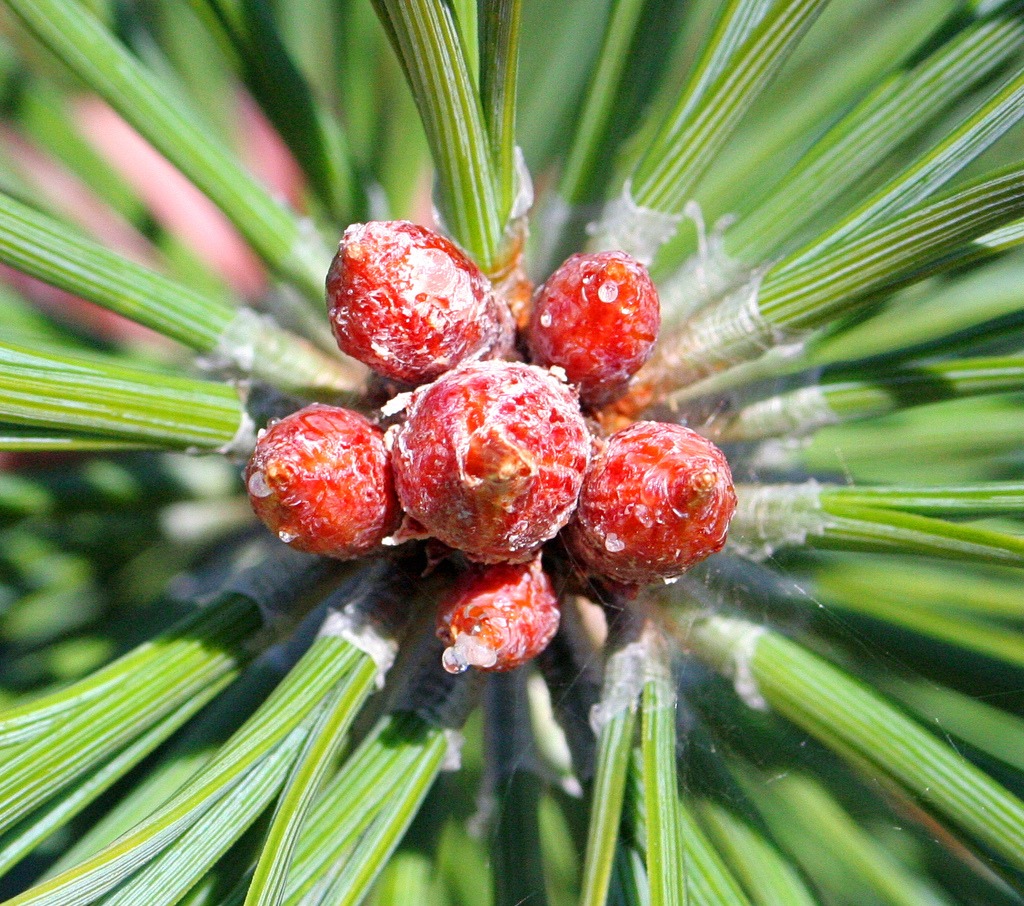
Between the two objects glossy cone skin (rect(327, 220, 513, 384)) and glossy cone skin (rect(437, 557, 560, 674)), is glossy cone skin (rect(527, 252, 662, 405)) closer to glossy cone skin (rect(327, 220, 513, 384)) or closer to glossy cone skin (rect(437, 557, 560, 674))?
glossy cone skin (rect(327, 220, 513, 384))

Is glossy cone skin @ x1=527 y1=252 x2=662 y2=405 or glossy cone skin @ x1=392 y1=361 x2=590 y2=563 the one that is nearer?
glossy cone skin @ x1=392 y1=361 x2=590 y2=563

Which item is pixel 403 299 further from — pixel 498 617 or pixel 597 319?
pixel 498 617

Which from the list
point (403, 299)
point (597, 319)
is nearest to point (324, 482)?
point (403, 299)

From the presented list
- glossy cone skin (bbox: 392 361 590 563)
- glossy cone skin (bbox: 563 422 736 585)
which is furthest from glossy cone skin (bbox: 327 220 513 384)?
glossy cone skin (bbox: 563 422 736 585)

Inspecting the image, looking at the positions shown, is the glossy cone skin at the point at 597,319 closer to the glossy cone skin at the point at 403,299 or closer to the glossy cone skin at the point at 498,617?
the glossy cone skin at the point at 403,299

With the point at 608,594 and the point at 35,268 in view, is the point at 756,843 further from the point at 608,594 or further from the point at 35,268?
the point at 35,268

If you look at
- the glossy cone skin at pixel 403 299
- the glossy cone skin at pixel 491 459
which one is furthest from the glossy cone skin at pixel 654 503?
the glossy cone skin at pixel 403 299
